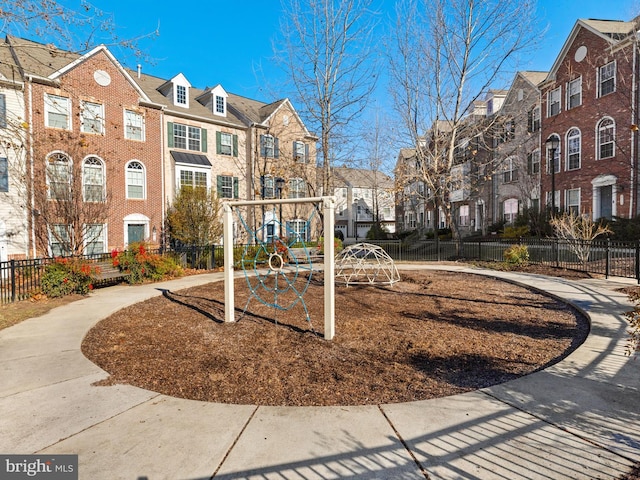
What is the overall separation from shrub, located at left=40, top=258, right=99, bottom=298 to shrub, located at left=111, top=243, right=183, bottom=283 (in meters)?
1.55

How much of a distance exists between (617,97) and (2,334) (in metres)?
29.4

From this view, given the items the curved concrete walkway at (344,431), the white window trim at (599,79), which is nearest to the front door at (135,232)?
the curved concrete walkway at (344,431)

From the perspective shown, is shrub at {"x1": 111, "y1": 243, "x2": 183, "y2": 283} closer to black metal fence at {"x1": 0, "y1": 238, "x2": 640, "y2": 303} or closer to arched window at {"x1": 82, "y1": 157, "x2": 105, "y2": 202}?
black metal fence at {"x1": 0, "y1": 238, "x2": 640, "y2": 303}

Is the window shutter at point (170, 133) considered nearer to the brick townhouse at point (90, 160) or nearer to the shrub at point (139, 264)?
the brick townhouse at point (90, 160)

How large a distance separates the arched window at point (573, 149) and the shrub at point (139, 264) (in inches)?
1053

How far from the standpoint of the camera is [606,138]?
71.2 feet

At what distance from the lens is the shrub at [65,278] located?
9.73m

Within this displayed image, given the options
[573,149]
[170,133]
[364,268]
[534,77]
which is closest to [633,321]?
[364,268]

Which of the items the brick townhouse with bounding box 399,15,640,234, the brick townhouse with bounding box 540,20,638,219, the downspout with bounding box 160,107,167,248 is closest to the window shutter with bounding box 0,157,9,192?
the downspout with bounding box 160,107,167,248

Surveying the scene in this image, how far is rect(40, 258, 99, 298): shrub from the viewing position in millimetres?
9734

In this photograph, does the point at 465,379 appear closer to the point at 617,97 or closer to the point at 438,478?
the point at 438,478

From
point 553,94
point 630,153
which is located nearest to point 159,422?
point 630,153

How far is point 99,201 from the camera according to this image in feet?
59.5

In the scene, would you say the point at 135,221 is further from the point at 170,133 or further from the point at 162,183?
the point at 170,133
